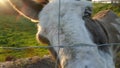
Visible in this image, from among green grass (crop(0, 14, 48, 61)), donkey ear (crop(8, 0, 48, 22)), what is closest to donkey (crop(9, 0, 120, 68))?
donkey ear (crop(8, 0, 48, 22))

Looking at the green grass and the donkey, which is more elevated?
the donkey

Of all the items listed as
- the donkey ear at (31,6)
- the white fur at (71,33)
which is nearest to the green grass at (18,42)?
the donkey ear at (31,6)

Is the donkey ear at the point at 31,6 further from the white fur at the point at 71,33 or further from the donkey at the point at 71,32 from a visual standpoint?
the white fur at the point at 71,33

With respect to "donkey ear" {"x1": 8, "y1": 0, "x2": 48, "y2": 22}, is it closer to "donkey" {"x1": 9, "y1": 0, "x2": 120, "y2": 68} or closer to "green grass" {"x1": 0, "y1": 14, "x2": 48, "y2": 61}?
"donkey" {"x1": 9, "y1": 0, "x2": 120, "y2": 68}

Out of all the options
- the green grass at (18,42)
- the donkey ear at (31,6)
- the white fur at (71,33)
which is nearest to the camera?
the white fur at (71,33)

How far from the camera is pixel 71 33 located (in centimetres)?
449

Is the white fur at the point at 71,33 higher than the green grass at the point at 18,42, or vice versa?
the white fur at the point at 71,33

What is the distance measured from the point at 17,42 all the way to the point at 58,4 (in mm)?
13816

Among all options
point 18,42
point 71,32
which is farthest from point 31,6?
point 18,42

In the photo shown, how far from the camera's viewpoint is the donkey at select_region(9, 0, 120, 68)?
169 inches

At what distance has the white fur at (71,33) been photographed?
4258mm

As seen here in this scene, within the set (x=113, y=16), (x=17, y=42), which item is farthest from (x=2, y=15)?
(x=113, y=16)

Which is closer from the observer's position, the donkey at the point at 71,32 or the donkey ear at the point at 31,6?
the donkey at the point at 71,32

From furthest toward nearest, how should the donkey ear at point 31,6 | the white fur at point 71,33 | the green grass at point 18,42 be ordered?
the green grass at point 18,42 → the donkey ear at point 31,6 → the white fur at point 71,33
